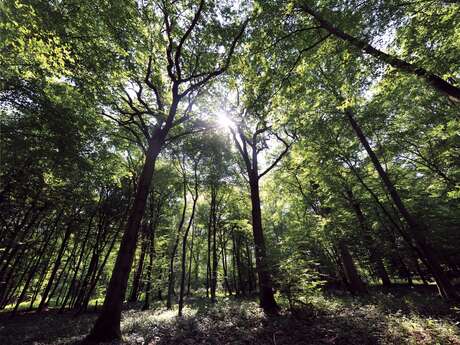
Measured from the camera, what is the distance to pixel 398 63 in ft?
19.1

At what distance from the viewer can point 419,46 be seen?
5.90 meters

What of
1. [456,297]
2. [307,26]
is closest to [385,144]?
[456,297]

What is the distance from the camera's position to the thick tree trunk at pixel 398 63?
215 inches

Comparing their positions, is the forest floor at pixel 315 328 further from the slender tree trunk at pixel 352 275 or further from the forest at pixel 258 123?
the slender tree trunk at pixel 352 275

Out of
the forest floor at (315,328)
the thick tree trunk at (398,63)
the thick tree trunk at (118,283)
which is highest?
the thick tree trunk at (398,63)

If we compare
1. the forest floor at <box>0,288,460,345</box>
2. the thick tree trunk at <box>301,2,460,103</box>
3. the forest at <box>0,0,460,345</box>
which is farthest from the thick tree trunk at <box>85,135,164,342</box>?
the thick tree trunk at <box>301,2,460,103</box>

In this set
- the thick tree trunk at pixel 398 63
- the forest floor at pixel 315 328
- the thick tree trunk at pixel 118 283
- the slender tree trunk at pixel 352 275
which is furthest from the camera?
the slender tree trunk at pixel 352 275

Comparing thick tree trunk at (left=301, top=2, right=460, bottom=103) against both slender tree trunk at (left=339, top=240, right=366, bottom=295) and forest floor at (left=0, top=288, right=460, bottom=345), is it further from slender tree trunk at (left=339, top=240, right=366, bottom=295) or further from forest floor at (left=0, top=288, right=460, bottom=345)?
slender tree trunk at (left=339, top=240, right=366, bottom=295)

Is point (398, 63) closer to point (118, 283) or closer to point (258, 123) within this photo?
point (258, 123)

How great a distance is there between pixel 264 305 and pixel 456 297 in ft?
26.6

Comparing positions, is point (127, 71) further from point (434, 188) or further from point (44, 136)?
point (434, 188)

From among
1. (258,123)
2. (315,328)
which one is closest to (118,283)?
(315,328)

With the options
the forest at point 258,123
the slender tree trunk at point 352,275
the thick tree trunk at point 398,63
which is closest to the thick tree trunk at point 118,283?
the forest at point 258,123

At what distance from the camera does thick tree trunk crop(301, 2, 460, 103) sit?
5.47 meters
